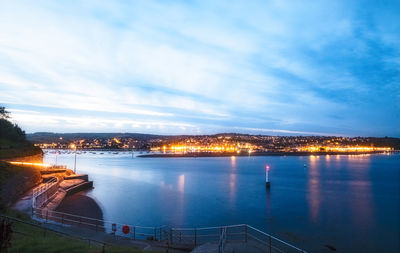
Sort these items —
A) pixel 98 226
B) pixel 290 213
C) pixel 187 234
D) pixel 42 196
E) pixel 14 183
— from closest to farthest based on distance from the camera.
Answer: pixel 98 226 < pixel 187 234 < pixel 42 196 < pixel 14 183 < pixel 290 213

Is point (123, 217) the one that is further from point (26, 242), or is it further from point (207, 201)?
point (26, 242)

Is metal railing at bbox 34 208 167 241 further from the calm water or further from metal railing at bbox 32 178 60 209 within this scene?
the calm water

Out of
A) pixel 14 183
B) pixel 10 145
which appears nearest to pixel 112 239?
pixel 14 183

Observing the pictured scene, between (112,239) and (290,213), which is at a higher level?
(112,239)

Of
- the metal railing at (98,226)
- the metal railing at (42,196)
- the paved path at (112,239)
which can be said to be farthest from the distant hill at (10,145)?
the paved path at (112,239)

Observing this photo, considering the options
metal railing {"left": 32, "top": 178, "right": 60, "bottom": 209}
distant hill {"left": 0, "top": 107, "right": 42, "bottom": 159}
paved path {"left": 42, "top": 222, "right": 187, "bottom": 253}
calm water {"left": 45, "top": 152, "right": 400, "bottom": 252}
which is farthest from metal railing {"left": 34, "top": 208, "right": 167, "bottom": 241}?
distant hill {"left": 0, "top": 107, "right": 42, "bottom": 159}

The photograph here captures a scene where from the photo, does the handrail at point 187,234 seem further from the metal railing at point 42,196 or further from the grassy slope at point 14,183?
the grassy slope at point 14,183

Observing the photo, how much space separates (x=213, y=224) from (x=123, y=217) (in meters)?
7.06

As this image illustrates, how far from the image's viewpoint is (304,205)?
28969 mm

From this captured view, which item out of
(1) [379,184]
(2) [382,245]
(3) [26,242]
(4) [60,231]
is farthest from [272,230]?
(1) [379,184]

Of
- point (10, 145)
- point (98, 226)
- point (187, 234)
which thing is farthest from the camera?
point (10, 145)

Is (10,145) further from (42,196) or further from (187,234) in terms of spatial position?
(187,234)

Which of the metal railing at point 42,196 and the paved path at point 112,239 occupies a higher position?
the paved path at point 112,239

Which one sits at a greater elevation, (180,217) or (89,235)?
(89,235)
